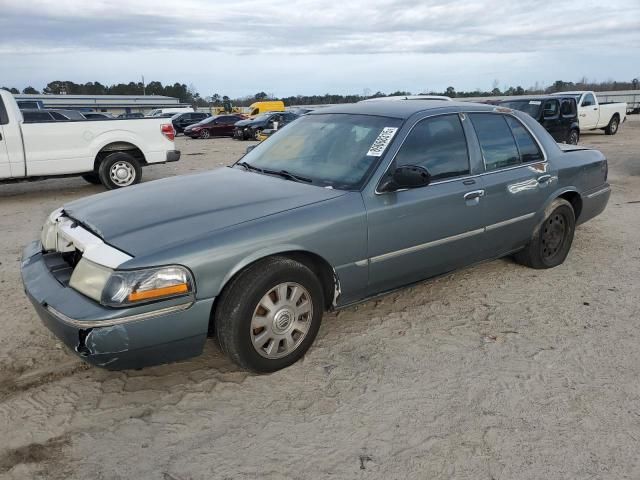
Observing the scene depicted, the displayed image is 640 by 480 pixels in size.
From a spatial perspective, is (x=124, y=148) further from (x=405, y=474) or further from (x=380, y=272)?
(x=405, y=474)

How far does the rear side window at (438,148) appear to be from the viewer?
3.80 m

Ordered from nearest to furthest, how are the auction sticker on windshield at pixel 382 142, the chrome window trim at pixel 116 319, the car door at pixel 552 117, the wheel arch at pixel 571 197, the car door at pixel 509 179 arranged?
1. the chrome window trim at pixel 116 319
2. the auction sticker on windshield at pixel 382 142
3. the car door at pixel 509 179
4. the wheel arch at pixel 571 197
5. the car door at pixel 552 117

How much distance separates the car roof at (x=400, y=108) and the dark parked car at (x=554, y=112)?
36.3ft

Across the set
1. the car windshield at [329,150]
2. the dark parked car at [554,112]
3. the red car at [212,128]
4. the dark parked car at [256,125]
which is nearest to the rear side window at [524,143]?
the car windshield at [329,150]

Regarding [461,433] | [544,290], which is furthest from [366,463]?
[544,290]

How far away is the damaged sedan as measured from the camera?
278cm

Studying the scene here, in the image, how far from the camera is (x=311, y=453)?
8.45 feet

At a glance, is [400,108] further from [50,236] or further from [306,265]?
[50,236]

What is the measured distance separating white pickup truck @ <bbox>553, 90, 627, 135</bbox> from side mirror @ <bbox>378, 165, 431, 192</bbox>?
18.5 meters

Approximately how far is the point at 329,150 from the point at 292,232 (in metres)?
1.05

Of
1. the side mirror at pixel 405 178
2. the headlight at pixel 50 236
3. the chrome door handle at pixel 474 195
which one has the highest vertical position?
the side mirror at pixel 405 178

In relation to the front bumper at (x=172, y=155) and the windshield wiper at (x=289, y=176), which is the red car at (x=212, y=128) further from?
the windshield wiper at (x=289, y=176)

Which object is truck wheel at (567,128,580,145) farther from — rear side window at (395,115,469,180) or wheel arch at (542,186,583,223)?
rear side window at (395,115,469,180)

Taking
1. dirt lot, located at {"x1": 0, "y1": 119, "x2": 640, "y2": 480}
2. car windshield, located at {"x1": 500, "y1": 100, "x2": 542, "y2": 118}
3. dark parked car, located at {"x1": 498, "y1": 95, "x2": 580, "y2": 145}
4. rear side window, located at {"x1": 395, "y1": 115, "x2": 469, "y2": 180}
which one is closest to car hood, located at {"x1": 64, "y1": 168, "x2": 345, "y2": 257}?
rear side window, located at {"x1": 395, "y1": 115, "x2": 469, "y2": 180}
